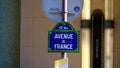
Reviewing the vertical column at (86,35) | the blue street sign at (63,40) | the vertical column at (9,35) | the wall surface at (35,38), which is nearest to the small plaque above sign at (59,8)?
the blue street sign at (63,40)

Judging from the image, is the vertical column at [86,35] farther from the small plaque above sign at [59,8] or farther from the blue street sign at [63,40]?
the blue street sign at [63,40]

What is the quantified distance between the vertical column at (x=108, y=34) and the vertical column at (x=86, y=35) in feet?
1.42

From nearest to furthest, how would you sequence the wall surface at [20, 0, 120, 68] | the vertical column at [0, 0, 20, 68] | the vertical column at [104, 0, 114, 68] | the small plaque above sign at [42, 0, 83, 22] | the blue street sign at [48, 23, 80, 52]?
the vertical column at [0, 0, 20, 68] → the blue street sign at [48, 23, 80, 52] → the small plaque above sign at [42, 0, 83, 22] → the vertical column at [104, 0, 114, 68] → the wall surface at [20, 0, 120, 68]

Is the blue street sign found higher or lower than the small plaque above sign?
lower

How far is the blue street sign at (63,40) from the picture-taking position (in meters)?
4.82

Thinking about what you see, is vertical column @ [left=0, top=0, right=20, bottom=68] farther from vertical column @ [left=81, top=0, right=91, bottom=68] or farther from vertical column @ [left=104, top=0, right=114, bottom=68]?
vertical column @ [left=104, top=0, right=114, bottom=68]

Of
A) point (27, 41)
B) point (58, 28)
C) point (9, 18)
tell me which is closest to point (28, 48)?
point (27, 41)

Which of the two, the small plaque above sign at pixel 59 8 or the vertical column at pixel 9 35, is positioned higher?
the small plaque above sign at pixel 59 8

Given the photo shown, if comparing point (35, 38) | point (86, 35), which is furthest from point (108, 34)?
point (35, 38)

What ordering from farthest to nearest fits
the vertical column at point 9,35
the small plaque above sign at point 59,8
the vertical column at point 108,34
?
the vertical column at point 108,34
the small plaque above sign at point 59,8
the vertical column at point 9,35

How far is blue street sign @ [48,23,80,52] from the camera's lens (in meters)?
4.82

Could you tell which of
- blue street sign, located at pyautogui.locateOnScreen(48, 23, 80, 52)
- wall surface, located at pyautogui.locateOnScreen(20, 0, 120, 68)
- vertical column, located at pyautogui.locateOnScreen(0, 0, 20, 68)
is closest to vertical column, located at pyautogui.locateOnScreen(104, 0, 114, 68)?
wall surface, located at pyautogui.locateOnScreen(20, 0, 120, 68)

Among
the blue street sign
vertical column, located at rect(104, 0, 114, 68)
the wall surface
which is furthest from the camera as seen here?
the wall surface

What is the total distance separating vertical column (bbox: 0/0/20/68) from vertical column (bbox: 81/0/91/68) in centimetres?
505
